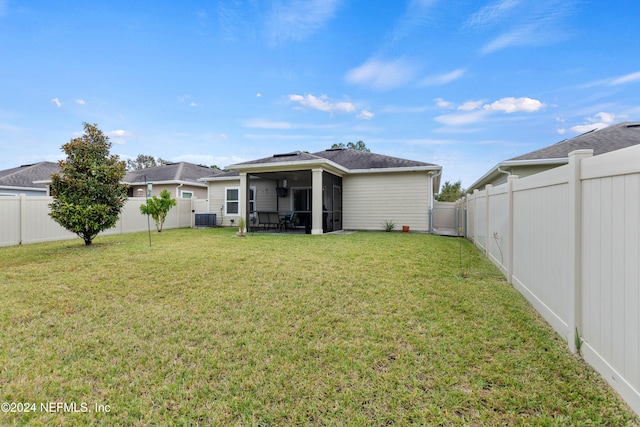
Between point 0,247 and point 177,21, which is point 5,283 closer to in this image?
point 0,247

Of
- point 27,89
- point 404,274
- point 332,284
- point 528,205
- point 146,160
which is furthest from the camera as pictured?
point 146,160

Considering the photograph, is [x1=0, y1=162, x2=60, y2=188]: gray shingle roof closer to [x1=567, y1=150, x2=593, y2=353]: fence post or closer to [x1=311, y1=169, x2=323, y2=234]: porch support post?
[x1=311, y1=169, x2=323, y2=234]: porch support post

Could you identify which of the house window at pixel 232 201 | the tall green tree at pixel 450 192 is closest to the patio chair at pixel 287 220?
the house window at pixel 232 201

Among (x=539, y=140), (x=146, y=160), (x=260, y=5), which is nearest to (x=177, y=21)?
(x=260, y=5)

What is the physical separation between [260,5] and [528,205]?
946 cm

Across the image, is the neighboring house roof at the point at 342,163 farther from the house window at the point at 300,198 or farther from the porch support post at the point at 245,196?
the house window at the point at 300,198

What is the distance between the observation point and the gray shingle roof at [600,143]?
9730 mm

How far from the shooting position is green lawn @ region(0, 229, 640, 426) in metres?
1.93

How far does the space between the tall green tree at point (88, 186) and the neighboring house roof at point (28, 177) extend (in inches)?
566

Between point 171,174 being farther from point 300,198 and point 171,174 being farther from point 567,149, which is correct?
point 567,149

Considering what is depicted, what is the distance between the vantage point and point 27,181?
2002 cm

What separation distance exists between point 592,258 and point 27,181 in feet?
93.5

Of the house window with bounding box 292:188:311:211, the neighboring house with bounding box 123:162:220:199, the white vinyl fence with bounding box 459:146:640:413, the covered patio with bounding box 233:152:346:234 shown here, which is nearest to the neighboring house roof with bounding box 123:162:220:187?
the neighboring house with bounding box 123:162:220:199

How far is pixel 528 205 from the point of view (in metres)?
3.90
